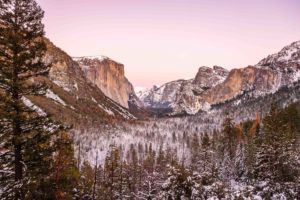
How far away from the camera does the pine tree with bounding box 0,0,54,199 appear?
56.2 ft

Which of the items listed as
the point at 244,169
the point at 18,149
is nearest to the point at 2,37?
the point at 18,149

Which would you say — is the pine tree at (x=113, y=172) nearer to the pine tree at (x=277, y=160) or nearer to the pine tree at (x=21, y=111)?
the pine tree at (x=277, y=160)

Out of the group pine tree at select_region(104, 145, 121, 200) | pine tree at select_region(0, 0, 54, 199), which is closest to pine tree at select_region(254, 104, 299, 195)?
pine tree at select_region(104, 145, 121, 200)

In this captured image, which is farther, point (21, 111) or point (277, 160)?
point (277, 160)

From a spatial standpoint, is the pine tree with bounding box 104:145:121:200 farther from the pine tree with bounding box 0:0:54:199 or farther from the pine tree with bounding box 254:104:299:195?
the pine tree with bounding box 0:0:54:199

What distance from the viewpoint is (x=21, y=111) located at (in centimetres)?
1761

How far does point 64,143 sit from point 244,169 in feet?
157

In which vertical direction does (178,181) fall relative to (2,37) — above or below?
below

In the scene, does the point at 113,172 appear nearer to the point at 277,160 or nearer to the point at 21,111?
the point at 277,160

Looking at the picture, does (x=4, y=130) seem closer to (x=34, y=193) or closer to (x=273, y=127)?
(x=34, y=193)

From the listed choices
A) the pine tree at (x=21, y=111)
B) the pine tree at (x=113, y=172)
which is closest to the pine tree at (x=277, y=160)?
the pine tree at (x=113, y=172)

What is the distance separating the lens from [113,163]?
47875 millimetres

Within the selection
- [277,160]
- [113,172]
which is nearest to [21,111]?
[277,160]

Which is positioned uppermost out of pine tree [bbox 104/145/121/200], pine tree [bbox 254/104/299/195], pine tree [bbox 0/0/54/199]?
pine tree [bbox 0/0/54/199]
